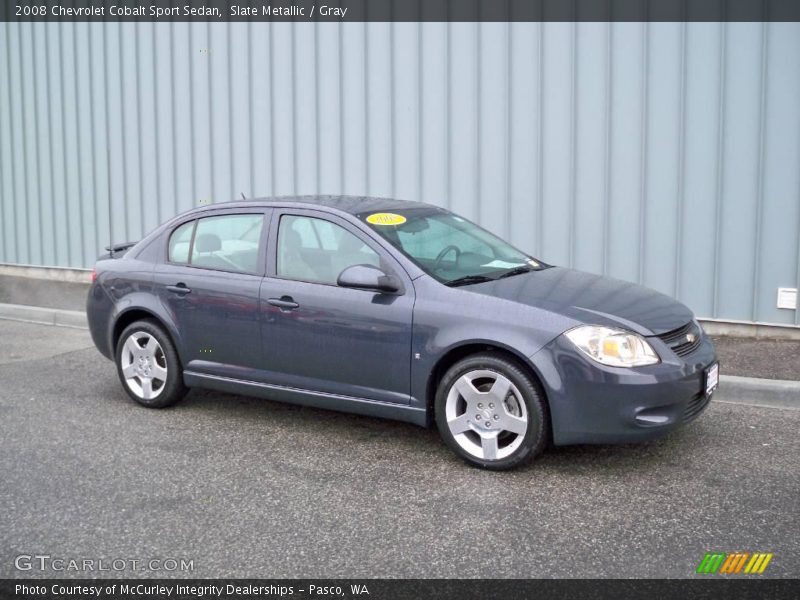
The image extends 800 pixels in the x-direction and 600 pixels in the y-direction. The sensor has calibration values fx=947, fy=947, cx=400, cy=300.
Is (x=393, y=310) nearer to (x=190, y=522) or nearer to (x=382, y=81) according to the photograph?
(x=190, y=522)

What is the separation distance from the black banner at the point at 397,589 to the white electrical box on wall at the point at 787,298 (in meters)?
4.95

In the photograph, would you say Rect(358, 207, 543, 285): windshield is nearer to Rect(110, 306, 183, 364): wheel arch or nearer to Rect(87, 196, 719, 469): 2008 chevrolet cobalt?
Rect(87, 196, 719, 469): 2008 chevrolet cobalt

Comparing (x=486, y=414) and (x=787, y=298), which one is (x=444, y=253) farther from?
(x=787, y=298)

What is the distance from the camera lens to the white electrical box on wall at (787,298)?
27.1 ft

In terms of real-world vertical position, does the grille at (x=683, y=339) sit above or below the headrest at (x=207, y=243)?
below

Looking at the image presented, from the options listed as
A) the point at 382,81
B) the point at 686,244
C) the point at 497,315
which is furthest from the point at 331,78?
the point at 497,315

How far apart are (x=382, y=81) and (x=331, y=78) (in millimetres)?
649

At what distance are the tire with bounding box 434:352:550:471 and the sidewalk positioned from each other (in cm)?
263

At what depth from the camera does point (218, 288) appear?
6.17 metres

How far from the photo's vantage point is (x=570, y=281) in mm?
5824

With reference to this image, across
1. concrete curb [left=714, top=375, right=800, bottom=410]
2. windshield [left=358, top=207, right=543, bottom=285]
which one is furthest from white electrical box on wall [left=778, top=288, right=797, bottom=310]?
windshield [left=358, top=207, right=543, bottom=285]
